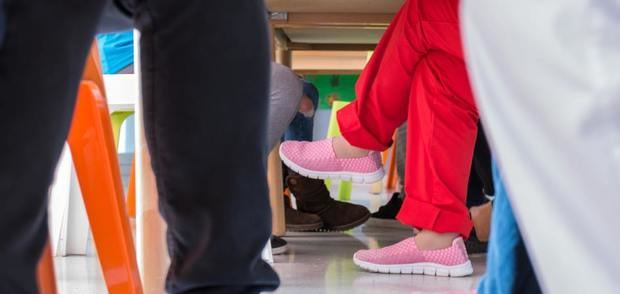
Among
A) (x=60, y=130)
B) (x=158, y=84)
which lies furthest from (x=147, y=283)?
(x=60, y=130)

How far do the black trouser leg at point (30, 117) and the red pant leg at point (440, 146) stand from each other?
108cm

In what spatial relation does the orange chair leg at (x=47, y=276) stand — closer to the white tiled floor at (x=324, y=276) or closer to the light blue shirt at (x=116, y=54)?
the white tiled floor at (x=324, y=276)

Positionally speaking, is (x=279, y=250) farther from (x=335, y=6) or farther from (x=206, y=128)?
(x=206, y=128)

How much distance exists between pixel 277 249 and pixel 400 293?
45 cm

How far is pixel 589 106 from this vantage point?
1.00 feet

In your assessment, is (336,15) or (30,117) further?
(336,15)

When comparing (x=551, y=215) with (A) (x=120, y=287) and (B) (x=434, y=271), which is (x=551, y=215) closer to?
(A) (x=120, y=287)

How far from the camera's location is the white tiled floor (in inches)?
52.1

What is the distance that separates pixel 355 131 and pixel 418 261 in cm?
28

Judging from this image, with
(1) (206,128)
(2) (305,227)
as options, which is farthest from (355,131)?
(1) (206,128)

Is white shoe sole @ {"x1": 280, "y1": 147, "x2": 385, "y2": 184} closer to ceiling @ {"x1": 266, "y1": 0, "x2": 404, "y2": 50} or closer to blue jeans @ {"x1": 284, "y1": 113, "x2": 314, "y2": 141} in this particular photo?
ceiling @ {"x1": 266, "y1": 0, "x2": 404, "y2": 50}

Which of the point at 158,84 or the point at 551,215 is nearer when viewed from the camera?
the point at 551,215

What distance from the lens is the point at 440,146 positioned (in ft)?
4.78

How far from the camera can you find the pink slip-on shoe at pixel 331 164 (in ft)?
5.33
